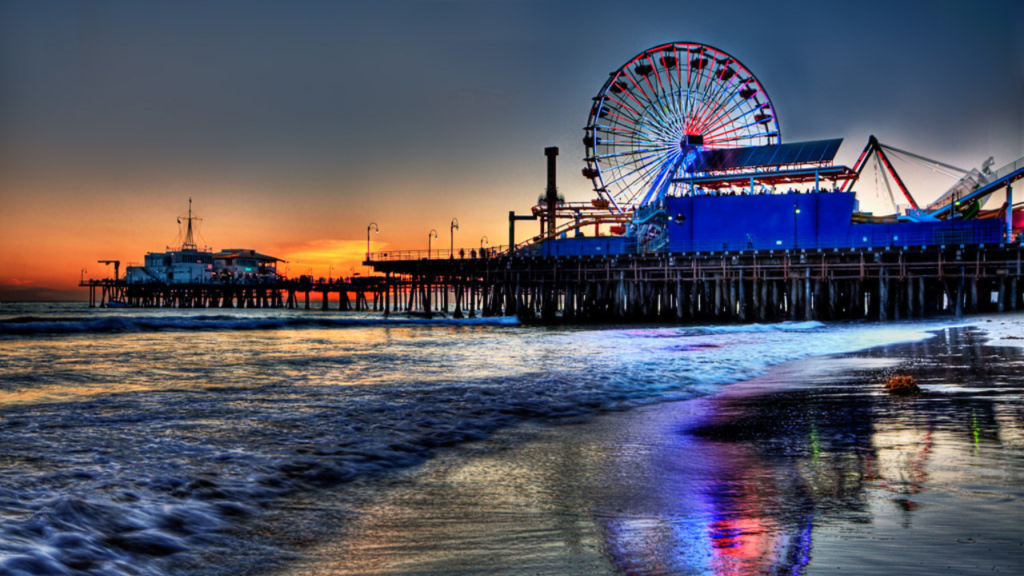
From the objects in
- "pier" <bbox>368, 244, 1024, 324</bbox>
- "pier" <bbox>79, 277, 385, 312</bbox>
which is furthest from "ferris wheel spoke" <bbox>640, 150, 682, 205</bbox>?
"pier" <bbox>79, 277, 385, 312</bbox>

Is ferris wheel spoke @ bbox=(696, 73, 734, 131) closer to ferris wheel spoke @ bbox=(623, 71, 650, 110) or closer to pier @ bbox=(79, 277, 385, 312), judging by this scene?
ferris wheel spoke @ bbox=(623, 71, 650, 110)

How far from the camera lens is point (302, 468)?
5219mm

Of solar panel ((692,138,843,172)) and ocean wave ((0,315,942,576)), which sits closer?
ocean wave ((0,315,942,576))

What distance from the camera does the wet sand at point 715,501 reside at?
3.08 metres

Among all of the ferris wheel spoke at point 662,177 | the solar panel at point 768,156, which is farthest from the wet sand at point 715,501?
the ferris wheel spoke at point 662,177

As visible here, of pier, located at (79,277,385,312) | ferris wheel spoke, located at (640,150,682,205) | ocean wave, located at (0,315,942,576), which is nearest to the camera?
ocean wave, located at (0,315,942,576)

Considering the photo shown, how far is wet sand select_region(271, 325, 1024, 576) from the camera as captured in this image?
3.08 metres

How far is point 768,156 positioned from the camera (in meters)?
51.4

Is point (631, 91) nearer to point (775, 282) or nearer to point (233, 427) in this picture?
point (775, 282)

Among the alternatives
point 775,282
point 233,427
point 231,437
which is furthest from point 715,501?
point 775,282

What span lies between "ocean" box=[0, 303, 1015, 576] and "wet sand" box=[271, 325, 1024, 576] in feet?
1.82

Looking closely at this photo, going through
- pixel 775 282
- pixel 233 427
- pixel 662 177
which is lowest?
pixel 233 427

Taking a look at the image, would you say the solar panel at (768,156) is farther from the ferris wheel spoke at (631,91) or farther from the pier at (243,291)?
the pier at (243,291)

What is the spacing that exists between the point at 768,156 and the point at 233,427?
168 ft
